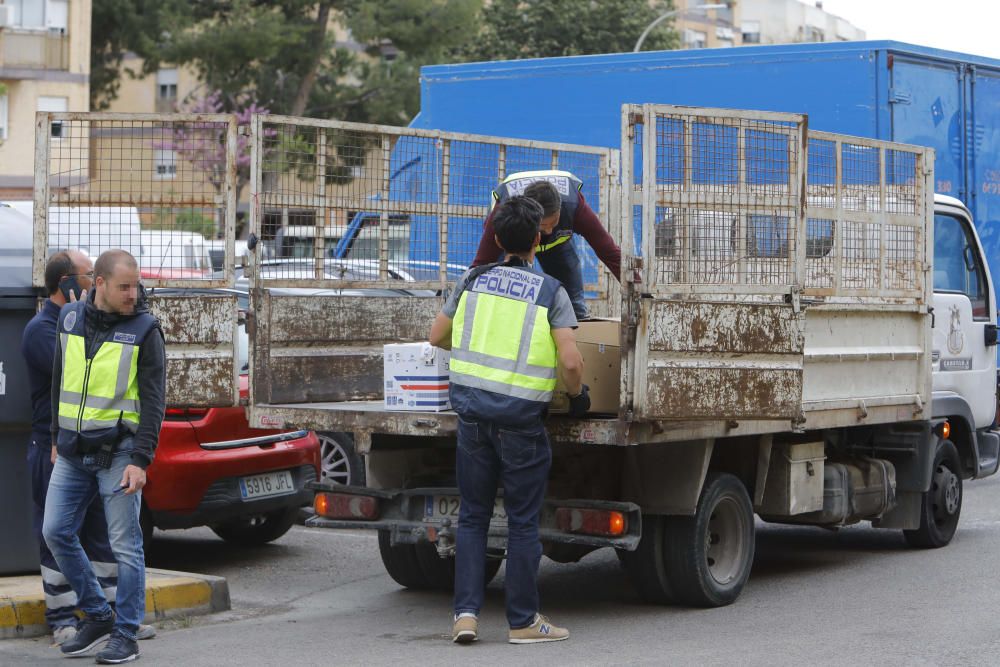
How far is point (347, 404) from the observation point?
322 inches

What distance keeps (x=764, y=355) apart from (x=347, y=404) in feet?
7.26

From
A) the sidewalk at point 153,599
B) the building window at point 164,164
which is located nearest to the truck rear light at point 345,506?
the sidewalk at point 153,599

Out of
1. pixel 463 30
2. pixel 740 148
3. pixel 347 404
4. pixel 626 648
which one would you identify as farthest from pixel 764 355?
pixel 463 30

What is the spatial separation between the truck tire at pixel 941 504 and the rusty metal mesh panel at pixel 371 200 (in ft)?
8.56

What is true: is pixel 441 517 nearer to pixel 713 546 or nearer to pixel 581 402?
pixel 581 402

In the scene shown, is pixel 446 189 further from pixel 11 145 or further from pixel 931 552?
pixel 11 145

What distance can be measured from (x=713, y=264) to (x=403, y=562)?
7.78 ft

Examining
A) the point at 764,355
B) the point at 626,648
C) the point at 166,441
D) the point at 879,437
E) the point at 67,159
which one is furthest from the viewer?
the point at 879,437

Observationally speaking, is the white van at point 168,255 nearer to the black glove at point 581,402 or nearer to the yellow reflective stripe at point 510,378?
the yellow reflective stripe at point 510,378

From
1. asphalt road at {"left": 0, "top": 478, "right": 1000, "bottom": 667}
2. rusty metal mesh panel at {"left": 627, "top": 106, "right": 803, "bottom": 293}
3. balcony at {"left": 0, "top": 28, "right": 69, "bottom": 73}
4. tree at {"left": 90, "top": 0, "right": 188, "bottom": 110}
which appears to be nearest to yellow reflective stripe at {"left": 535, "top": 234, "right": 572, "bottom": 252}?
rusty metal mesh panel at {"left": 627, "top": 106, "right": 803, "bottom": 293}

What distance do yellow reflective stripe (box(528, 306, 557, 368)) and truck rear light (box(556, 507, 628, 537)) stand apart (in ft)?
2.58

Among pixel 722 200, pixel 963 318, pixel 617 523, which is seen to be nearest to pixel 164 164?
pixel 722 200

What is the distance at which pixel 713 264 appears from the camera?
24.0 ft

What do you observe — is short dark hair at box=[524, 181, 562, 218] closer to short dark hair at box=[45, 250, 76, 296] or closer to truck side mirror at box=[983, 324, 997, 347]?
short dark hair at box=[45, 250, 76, 296]
